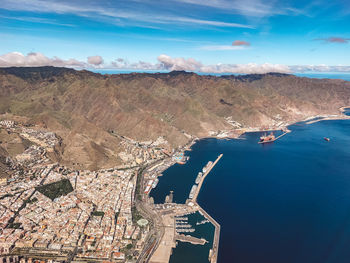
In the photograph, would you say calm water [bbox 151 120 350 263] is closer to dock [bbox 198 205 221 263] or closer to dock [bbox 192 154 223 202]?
dock [bbox 198 205 221 263]

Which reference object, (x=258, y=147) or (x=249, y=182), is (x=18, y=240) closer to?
(x=249, y=182)

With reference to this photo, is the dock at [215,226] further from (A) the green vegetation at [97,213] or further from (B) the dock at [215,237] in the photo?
(A) the green vegetation at [97,213]

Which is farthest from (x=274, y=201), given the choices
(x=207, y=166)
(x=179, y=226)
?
(x=207, y=166)

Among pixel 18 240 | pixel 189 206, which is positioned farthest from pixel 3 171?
pixel 189 206

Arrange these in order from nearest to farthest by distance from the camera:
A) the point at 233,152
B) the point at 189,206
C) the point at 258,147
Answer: the point at 189,206, the point at 233,152, the point at 258,147

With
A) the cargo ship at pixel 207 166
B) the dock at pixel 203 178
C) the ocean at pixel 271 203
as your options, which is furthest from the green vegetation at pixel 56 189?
the cargo ship at pixel 207 166

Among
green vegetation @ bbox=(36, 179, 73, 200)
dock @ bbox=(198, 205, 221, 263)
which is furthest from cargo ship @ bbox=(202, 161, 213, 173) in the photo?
Answer: green vegetation @ bbox=(36, 179, 73, 200)
